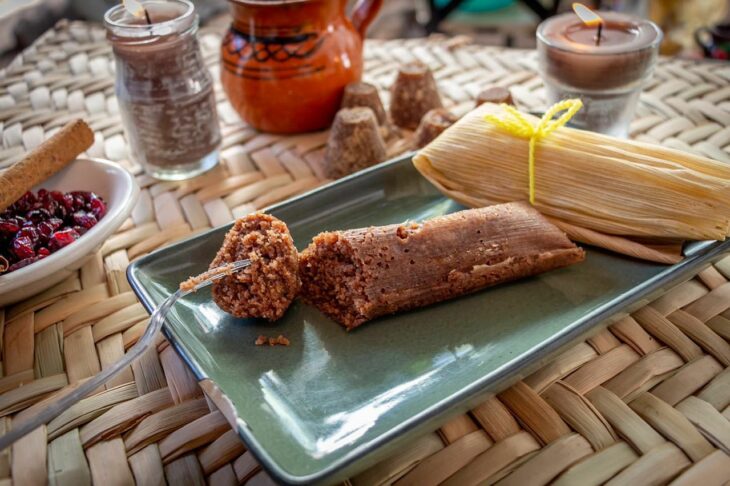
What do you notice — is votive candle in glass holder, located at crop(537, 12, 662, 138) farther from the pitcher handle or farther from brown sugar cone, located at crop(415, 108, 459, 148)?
the pitcher handle

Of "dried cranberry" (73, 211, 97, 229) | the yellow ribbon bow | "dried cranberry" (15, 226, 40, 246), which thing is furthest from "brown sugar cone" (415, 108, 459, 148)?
"dried cranberry" (15, 226, 40, 246)

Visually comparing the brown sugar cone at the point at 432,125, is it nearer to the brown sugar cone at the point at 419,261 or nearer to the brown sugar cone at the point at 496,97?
the brown sugar cone at the point at 496,97

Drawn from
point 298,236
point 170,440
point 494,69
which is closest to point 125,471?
point 170,440

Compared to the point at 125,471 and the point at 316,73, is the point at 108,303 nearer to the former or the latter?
the point at 125,471

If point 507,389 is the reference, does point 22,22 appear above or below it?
below

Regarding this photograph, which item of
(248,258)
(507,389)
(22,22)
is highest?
(248,258)

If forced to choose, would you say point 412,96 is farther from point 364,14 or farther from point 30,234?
point 30,234

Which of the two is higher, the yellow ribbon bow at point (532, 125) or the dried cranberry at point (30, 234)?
the yellow ribbon bow at point (532, 125)

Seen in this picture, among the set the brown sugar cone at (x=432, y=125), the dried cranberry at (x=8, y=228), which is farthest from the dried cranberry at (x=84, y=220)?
the brown sugar cone at (x=432, y=125)
